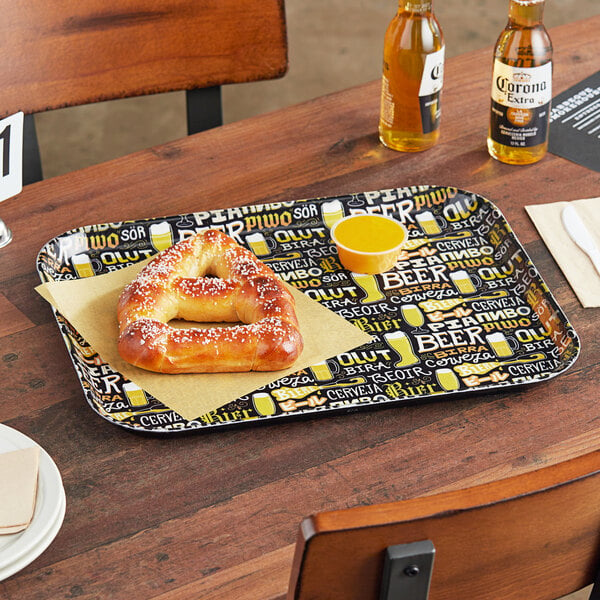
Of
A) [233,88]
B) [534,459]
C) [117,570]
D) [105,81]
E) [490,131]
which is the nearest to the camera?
[117,570]

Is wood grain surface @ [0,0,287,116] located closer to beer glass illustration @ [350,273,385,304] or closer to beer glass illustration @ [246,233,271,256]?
beer glass illustration @ [246,233,271,256]

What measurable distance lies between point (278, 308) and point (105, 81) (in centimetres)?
77

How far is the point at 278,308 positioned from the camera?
103cm

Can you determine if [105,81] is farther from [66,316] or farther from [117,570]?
[117,570]

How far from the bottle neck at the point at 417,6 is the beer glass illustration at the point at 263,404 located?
65cm

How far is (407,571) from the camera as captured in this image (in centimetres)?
57

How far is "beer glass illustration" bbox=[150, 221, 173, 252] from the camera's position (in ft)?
3.95

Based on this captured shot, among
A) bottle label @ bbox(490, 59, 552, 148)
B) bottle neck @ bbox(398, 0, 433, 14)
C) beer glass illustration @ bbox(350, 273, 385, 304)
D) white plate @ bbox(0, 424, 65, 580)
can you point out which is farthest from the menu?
white plate @ bbox(0, 424, 65, 580)

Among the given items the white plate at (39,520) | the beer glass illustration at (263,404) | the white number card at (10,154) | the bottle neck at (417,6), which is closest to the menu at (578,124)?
the bottle neck at (417,6)

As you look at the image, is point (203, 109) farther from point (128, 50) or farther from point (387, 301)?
point (387, 301)

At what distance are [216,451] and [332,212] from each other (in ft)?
1.54

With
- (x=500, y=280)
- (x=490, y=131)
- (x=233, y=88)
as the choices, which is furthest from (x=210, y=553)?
(x=233, y=88)

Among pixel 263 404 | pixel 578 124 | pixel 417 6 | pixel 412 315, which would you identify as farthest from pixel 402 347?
pixel 578 124

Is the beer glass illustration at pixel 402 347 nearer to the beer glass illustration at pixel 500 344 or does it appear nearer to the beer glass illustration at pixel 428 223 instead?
the beer glass illustration at pixel 500 344
